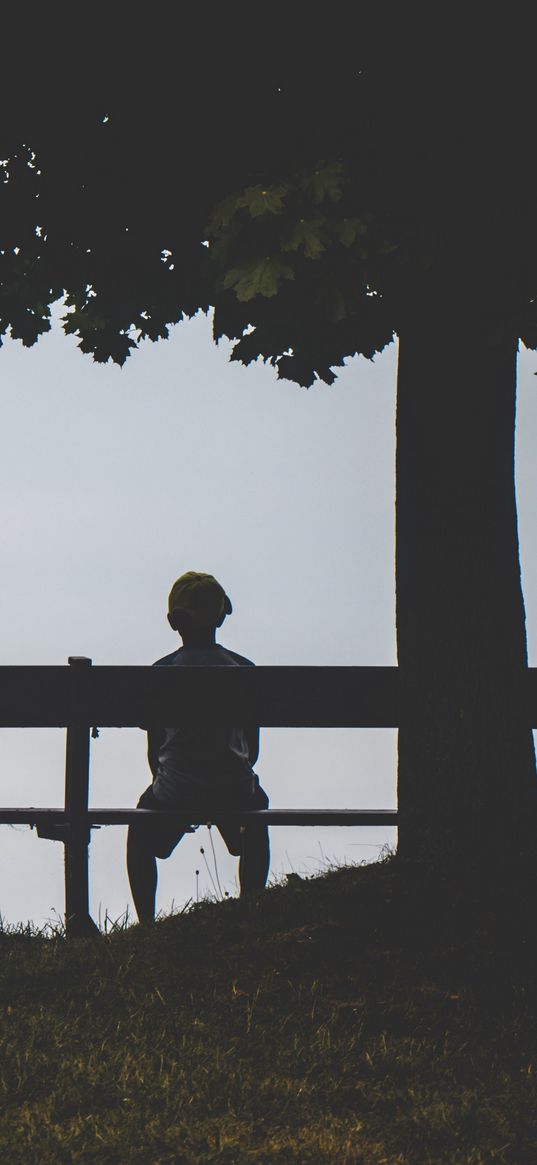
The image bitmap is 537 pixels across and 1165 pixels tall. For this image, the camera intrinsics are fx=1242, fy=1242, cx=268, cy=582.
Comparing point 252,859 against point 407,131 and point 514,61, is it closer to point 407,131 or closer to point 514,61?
point 407,131

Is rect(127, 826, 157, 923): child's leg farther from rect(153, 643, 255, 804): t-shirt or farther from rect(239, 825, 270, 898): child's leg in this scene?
rect(239, 825, 270, 898): child's leg

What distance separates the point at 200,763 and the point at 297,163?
3.03 meters

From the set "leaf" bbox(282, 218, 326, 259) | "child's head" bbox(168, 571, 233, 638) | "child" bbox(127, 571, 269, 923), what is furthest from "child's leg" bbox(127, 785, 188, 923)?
"leaf" bbox(282, 218, 326, 259)

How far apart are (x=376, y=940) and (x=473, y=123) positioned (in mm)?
3892

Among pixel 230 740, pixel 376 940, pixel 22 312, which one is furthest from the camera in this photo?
pixel 22 312

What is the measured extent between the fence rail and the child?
0.29ft

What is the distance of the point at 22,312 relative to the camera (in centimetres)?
814

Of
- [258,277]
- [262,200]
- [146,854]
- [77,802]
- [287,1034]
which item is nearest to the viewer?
[287,1034]

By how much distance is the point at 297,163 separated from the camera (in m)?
5.74

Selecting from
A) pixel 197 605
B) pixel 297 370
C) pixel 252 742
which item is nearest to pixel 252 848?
pixel 252 742

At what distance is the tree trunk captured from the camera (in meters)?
6.02

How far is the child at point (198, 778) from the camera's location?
6520mm

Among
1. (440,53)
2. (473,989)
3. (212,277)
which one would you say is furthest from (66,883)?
(440,53)

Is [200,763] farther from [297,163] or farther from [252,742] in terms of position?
[297,163]
